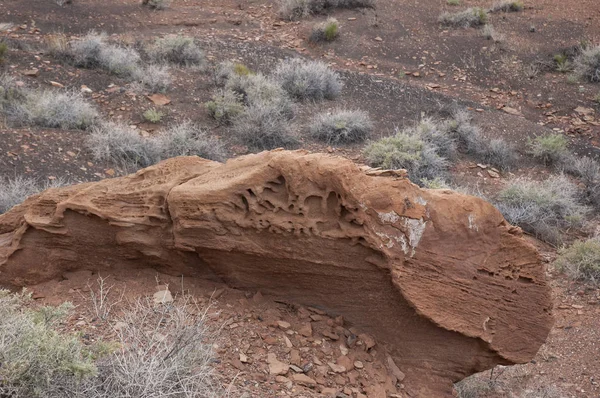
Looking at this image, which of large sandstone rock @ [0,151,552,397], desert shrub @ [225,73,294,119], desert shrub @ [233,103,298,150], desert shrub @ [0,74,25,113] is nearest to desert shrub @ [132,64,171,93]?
desert shrub @ [225,73,294,119]

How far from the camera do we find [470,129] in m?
13.4

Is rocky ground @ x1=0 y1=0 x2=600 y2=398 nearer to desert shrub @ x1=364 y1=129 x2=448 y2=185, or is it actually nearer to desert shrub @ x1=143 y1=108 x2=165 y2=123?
desert shrub @ x1=143 y1=108 x2=165 y2=123

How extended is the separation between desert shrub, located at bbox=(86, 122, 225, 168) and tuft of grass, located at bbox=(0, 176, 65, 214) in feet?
4.00

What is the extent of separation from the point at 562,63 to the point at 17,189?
1294 centimetres

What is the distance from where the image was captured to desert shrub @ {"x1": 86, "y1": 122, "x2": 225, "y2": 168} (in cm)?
1104

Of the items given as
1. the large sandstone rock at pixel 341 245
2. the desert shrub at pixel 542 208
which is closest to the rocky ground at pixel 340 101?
the large sandstone rock at pixel 341 245

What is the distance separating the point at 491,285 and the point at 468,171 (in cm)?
788

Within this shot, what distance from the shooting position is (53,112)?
11.6 m

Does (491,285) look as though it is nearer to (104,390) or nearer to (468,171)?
(104,390)

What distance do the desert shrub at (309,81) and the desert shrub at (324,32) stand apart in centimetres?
247

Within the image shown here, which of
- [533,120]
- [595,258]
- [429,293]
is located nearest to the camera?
[429,293]

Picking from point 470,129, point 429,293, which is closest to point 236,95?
point 470,129

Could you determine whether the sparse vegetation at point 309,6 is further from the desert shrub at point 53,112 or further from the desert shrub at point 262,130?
the desert shrub at point 53,112

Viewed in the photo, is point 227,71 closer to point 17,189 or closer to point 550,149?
Result: point 17,189
